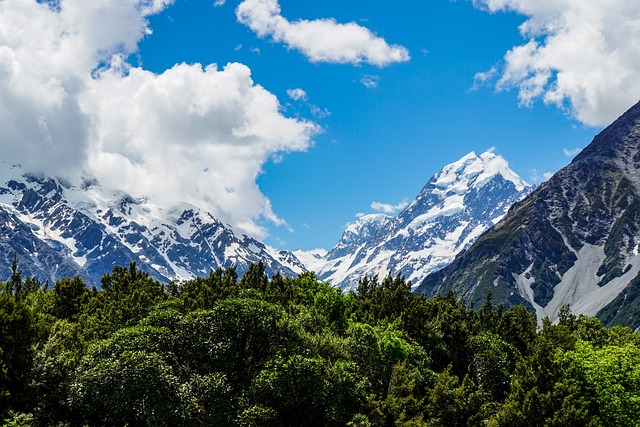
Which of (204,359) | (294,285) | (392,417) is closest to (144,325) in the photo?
(204,359)

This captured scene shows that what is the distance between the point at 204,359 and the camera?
155ft

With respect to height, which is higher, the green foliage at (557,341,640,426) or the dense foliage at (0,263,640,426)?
the dense foliage at (0,263,640,426)

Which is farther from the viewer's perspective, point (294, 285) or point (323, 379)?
point (294, 285)

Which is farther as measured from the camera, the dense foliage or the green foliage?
the green foliage

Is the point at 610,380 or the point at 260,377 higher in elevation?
the point at 260,377

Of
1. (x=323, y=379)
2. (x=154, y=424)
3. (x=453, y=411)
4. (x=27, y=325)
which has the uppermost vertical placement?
(x=27, y=325)

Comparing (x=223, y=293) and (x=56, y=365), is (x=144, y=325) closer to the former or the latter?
(x=56, y=365)

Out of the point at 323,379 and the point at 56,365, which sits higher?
the point at 56,365

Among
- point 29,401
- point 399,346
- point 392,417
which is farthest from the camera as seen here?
point 399,346

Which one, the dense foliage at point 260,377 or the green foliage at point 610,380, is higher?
the dense foliage at point 260,377

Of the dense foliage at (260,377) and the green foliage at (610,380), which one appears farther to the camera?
the green foliage at (610,380)

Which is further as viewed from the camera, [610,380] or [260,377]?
[610,380]

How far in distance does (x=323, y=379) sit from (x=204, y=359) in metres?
10.6

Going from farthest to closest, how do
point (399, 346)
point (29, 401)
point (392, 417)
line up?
point (399, 346)
point (392, 417)
point (29, 401)
